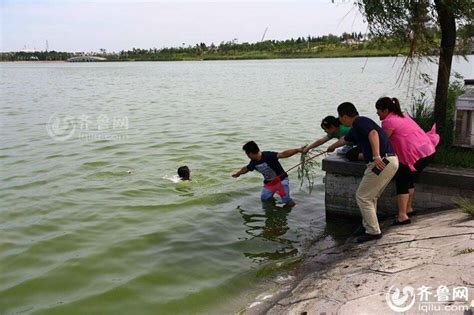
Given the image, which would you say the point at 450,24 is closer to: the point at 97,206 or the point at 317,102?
the point at 97,206

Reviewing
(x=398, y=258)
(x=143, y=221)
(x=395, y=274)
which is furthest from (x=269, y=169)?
(x=395, y=274)

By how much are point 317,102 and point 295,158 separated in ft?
47.7

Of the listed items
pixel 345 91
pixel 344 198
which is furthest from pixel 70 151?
pixel 345 91

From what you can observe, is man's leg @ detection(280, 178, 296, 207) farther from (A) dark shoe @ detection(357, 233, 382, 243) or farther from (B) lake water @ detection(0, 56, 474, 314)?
(A) dark shoe @ detection(357, 233, 382, 243)

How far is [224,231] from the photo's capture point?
28.6 feet

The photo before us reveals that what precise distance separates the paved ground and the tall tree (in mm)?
3315

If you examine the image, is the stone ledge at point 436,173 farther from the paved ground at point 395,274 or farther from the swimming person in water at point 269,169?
the swimming person in water at point 269,169

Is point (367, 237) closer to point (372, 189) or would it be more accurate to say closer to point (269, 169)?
point (372, 189)

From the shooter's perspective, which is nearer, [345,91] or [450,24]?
[450,24]

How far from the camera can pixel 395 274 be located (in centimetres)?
514

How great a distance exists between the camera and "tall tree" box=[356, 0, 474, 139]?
8.56 m

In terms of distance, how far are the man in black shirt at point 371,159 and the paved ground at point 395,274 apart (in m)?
0.37

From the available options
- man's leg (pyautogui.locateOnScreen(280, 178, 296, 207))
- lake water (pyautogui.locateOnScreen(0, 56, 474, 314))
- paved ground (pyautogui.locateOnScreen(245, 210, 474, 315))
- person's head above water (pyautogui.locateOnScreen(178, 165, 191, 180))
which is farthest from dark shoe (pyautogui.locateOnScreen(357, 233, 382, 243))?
person's head above water (pyautogui.locateOnScreen(178, 165, 191, 180))

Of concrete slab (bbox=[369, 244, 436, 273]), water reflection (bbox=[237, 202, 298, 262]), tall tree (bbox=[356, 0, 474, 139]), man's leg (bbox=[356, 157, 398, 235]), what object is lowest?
water reflection (bbox=[237, 202, 298, 262])
